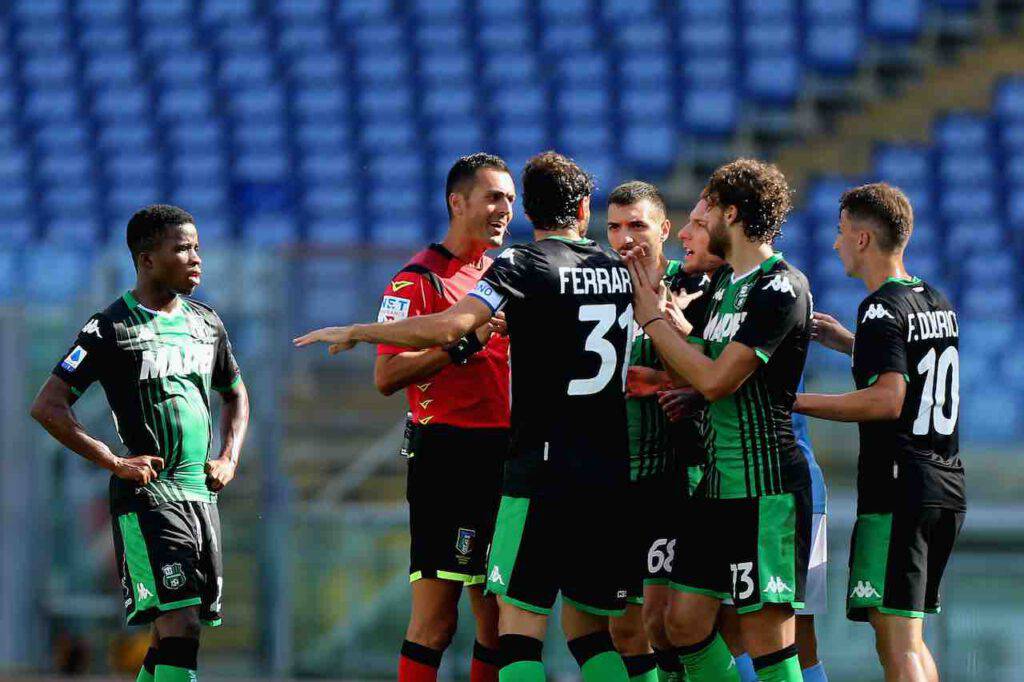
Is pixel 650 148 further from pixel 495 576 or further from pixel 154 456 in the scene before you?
pixel 495 576

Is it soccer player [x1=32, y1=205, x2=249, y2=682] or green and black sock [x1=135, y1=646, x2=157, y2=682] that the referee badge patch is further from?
green and black sock [x1=135, y1=646, x2=157, y2=682]

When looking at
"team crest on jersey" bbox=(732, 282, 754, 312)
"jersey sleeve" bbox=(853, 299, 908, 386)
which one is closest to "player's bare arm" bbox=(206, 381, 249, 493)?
"team crest on jersey" bbox=(732, 282, 754, 312)

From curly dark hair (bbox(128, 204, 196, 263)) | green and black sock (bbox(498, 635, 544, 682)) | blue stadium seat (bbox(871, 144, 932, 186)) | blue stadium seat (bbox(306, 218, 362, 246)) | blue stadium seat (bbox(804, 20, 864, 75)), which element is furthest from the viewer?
blue stadium seat (bbox(804, 20, 864, 75))

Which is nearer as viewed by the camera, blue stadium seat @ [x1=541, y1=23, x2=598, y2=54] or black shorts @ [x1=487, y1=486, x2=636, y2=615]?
black shorts @ [x1=487, y1=486, x2=636, y2=615]

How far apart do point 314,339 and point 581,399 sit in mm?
949

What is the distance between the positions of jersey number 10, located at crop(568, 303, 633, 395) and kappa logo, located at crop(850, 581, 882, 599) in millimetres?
1227

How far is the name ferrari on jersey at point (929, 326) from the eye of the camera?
535 cm

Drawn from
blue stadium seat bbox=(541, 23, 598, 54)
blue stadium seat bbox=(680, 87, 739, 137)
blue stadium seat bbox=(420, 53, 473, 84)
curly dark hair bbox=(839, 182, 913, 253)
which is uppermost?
blue stadium seat bbox=(541, 23, 598, 54)

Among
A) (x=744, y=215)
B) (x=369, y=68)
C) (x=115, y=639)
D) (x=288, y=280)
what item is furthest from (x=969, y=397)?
(x=369, y=68)

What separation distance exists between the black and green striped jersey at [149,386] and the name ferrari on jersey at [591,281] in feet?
5.48

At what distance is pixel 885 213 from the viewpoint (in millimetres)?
5461

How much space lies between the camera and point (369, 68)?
16.6 m

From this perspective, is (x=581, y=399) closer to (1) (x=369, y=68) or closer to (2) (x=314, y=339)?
(2) (x=314, y=339)

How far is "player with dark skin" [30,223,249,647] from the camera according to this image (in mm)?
5535
